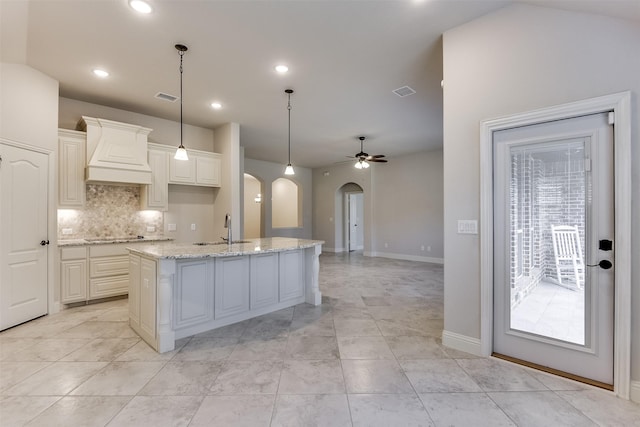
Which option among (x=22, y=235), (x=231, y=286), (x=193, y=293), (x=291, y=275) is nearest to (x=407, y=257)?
(x=291, y=275)

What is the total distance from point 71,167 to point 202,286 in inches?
110

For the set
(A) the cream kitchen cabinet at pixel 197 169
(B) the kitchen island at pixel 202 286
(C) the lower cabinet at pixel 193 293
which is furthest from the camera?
(A) the cream kitchen cabinet at pixel 197 169

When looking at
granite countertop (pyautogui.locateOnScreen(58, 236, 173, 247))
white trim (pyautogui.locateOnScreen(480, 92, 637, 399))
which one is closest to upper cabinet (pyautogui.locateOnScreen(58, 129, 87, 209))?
granite countertop (pyautogui.locateOnScreen(58, 236, 173, 247))

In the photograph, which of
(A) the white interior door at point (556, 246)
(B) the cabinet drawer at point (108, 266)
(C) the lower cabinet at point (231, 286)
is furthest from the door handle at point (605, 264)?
(B) the cabinet drawer at point (108, 266)

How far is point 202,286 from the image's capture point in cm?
312

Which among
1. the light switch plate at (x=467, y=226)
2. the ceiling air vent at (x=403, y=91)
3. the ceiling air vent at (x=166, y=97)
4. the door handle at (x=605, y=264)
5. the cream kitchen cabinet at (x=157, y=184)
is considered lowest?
the door handle at (x=605, y=264)

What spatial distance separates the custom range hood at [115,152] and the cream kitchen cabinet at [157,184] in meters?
0.19

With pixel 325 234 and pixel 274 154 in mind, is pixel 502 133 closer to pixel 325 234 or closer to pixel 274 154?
pixel 274 154

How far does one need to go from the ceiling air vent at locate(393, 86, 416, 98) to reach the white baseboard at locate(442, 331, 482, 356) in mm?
3161

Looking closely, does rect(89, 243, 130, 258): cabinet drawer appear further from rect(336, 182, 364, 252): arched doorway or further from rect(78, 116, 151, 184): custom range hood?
rect(336, 182, 364, 252): arched doorway

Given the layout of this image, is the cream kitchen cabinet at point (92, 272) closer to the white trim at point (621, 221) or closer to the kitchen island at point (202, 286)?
the kitchen island at point (202, 286)

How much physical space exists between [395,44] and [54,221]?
4.75 m

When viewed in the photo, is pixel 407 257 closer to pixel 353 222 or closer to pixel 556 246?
pixel 353 222

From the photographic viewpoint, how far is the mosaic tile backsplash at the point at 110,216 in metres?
4.30
